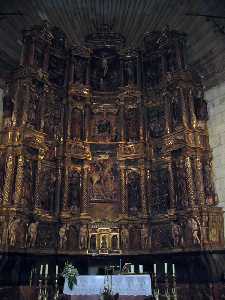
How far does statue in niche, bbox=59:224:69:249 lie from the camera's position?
1358cm

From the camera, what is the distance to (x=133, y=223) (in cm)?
1428

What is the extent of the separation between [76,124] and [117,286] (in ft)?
29.1

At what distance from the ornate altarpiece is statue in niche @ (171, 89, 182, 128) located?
0.05 m

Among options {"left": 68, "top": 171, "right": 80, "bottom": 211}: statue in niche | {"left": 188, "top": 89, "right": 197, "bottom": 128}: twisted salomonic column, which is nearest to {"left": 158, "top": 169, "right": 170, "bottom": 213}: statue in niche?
{"left": 188, "top": 89, "right": 197, "bottom": 128}: twisted salomonic column

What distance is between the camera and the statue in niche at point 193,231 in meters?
12.5

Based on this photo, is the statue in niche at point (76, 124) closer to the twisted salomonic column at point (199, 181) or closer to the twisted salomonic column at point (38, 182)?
the twisted salomonic column at point (38, 182)

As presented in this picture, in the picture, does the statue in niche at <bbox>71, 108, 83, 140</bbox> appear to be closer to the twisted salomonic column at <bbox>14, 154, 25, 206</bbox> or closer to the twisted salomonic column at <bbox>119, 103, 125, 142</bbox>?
the twisted salomonic column at <bbox>119, 103, 125, 142</bbox>

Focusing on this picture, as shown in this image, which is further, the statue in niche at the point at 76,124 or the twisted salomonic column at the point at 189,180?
the statue in niche at the point at 76,124

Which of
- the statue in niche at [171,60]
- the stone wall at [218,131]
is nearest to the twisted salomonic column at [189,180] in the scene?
the stone wall at [218,131]

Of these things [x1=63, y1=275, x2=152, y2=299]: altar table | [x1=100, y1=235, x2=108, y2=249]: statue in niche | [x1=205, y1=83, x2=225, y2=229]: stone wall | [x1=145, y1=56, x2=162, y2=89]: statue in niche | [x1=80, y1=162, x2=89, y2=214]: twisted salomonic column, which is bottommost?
[x1=63, y1=275, x2=152, y2=299]: altar table

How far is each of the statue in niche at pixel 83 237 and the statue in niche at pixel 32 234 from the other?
1.86m

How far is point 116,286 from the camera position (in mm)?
9258

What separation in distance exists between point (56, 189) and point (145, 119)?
542 cm

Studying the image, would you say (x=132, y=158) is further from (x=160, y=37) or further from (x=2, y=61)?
(x=2, y=61)
